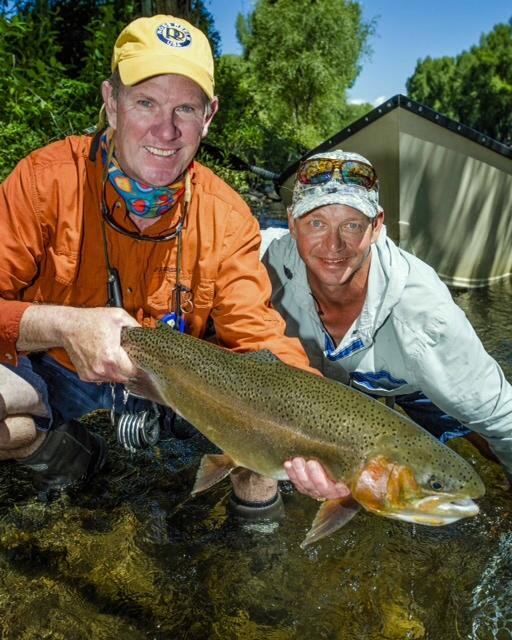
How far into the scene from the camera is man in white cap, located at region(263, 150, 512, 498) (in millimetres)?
2764

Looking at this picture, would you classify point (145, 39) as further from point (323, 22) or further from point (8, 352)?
point (323, 22)

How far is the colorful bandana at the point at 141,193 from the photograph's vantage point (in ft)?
8.61

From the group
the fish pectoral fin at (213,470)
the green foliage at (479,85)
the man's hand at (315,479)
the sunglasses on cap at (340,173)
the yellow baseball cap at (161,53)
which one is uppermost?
the green foliage at (479,85)

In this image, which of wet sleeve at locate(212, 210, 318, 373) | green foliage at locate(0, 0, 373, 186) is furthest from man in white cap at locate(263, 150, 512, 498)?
green foliage at locate(0, 0, 373, 186)

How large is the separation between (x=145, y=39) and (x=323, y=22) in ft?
103

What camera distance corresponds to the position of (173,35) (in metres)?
2.63

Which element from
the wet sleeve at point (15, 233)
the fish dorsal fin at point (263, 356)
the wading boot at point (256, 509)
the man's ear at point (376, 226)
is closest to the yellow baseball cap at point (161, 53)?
the wet sleeve at point (15, 233)

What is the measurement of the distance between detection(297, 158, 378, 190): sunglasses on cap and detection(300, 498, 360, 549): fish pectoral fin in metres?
1.66

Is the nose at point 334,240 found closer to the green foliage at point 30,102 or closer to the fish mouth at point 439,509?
the fish mouth at point 439,509

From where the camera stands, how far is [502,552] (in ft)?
9.46

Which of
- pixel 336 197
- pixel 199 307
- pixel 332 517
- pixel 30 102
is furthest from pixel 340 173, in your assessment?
pixel 30 102

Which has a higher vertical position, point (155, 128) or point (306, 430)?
point (155, 128)

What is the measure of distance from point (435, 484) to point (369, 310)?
1.12 metres

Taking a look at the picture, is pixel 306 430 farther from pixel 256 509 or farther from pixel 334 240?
pixel 334 240
